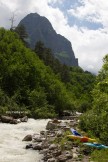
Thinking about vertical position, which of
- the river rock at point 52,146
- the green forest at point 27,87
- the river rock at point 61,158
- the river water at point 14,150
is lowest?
the river water at point 14,150

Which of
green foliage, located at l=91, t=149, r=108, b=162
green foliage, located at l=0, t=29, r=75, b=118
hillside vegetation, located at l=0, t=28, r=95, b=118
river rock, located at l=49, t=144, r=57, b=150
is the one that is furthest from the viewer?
green foliage, located at l=0, t=29, r=75, b=118

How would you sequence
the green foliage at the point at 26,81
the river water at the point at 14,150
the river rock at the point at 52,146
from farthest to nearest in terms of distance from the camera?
the green foliage at the point at 26,81 → the river rock at the point at 52,146 → the river water at the point at 14,150

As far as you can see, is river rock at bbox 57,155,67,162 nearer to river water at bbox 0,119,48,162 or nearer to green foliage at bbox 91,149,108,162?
green foliage at bbox 91,149,108,162

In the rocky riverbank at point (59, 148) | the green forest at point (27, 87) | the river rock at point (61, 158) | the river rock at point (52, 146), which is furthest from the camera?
the green forest at point (27, 87)

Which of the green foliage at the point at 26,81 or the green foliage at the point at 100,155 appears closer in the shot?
the green foliage at the point at 100,155

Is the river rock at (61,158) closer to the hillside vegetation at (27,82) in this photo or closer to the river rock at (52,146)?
the river rock at (52,146)

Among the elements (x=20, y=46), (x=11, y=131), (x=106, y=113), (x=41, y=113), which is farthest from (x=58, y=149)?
(x=20, y=46)

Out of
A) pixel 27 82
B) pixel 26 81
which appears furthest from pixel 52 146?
pixel 26 81

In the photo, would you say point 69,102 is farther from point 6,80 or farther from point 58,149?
point 58,149

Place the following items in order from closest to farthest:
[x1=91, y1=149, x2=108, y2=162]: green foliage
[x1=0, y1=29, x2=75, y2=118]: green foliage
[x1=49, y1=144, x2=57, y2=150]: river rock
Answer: [x1=91, y1=149, x2=108, y2=162]: green foliage
[x1=49, y1=144, x2=57, y2=150]: river rock
[x1=0, y1=29, x2=75, y2=118]: green foliage

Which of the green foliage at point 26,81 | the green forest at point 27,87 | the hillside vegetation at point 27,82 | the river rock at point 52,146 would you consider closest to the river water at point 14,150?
the river rock at point 52,146

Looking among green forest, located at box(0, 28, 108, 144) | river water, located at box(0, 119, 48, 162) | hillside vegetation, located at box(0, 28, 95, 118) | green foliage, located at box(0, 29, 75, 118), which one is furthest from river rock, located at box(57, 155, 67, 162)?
green foliage, located at box(0, 29, 75, 118)

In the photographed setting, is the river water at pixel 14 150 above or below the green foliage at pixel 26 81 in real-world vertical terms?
below

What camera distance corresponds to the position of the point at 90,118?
33594mm
